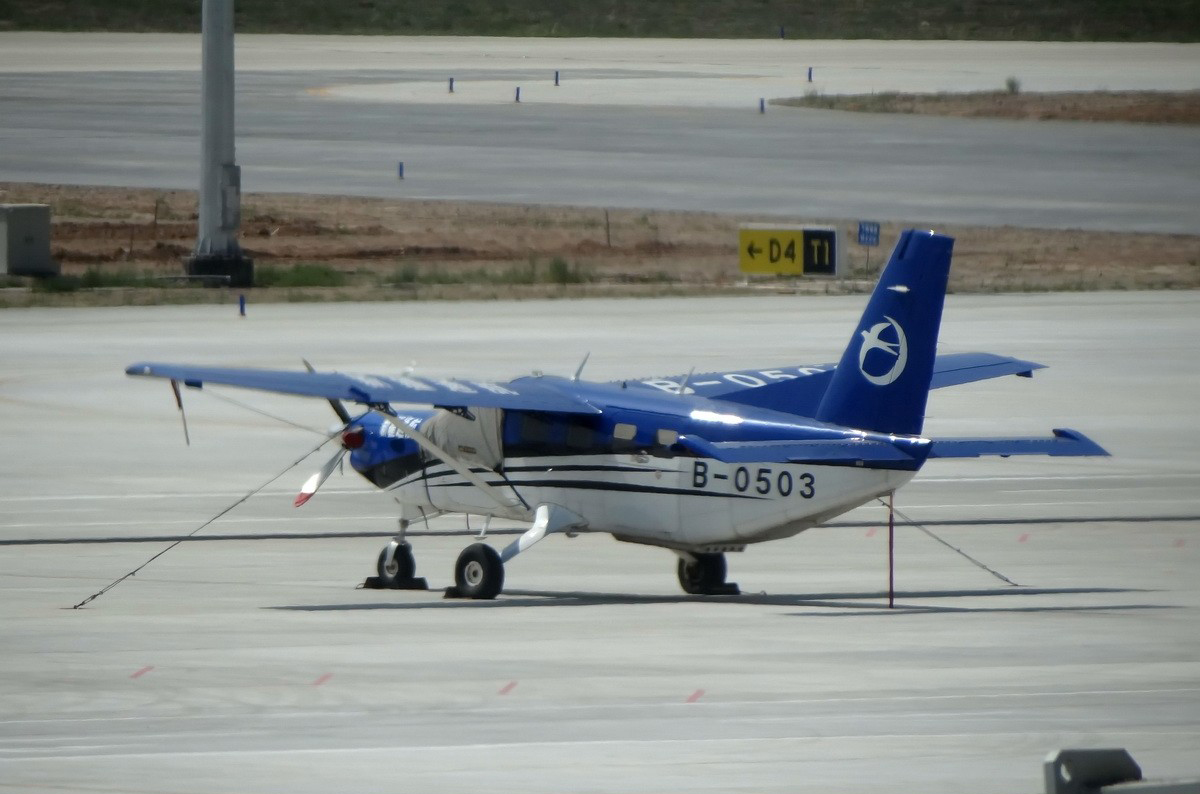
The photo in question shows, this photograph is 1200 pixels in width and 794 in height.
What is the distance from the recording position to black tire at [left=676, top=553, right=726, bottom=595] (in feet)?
70.8

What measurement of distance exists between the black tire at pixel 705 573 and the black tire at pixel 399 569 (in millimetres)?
2734

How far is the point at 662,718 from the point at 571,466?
6551 mm

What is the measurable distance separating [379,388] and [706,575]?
3.77 meters

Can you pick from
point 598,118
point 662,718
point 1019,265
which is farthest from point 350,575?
point 598,118

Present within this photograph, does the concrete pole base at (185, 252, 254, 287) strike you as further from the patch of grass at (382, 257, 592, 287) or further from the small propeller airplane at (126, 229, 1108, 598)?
the small propeller airplane at (126, 229, 1108, 598)

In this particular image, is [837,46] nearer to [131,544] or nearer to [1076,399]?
[1076,399]

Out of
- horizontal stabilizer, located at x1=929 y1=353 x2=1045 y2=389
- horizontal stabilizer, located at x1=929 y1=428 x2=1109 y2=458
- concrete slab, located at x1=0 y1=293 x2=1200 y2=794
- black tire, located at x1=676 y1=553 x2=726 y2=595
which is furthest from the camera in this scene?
horizontal stabilizer, located at x1=929 y1=353 x2=1045 y2=389

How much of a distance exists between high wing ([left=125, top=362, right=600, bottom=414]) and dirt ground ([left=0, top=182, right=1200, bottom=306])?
111 feet

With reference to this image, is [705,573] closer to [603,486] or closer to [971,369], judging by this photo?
[603,486]

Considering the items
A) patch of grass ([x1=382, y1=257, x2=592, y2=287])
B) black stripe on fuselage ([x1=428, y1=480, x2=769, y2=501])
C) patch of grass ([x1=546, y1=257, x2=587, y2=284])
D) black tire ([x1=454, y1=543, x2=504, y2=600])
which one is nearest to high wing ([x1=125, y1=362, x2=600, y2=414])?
black stripe on fuselage ([x1=428, y1=480, x2=769, y2=501])

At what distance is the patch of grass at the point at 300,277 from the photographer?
57.9 metres

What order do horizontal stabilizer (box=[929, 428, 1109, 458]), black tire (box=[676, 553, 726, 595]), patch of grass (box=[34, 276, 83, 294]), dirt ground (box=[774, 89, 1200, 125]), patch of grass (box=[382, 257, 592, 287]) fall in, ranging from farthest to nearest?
dirt ground (box=[774, 89, 1200, 125])
patch of grass (box=[382, 257, 592, 287])
patch of grass (box=[34, 276, 83, 294])
black tire (box=[676, 553, 726, 595])
horizontal stabilizer (box=[929, 428, 1109, 458])

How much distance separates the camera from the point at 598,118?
325 feet

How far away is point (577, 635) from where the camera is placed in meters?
18.8
